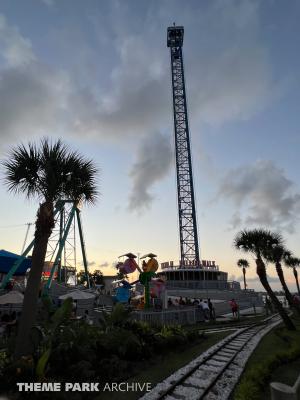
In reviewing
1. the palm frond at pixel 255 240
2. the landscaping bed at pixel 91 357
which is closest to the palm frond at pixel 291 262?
the palm frond at pixel 255 240

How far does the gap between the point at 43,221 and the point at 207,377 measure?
791cm

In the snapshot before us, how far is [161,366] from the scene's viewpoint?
11562mm

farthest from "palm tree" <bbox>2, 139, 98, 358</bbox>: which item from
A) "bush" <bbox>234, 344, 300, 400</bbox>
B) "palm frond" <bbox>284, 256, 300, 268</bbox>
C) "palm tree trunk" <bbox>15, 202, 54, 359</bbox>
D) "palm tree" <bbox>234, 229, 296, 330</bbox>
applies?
"palm frond" <bbox>284, 256, 300, 268</bbox>

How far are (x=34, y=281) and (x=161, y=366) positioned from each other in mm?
5894

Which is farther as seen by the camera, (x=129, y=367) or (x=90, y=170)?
(x=90, y=170)

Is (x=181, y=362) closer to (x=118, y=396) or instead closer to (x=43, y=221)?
(x=118, y=396)

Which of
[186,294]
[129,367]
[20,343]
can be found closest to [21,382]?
[20,343]

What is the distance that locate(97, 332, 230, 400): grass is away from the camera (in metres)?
8.54

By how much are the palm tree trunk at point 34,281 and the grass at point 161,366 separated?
3090 mm

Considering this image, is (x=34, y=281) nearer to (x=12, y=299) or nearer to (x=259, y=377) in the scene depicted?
(x=259, y=377)

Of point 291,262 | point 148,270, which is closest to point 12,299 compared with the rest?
point 148,270

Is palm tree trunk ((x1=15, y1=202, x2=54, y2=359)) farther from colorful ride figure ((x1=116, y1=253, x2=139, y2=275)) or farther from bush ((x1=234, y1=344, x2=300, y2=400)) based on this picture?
colorful ride figure ((x1=116, y1=253, x2=139, y2=275))

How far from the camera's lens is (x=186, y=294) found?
4612 cm

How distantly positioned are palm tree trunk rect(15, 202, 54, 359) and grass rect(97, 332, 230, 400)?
3090 millimetres
